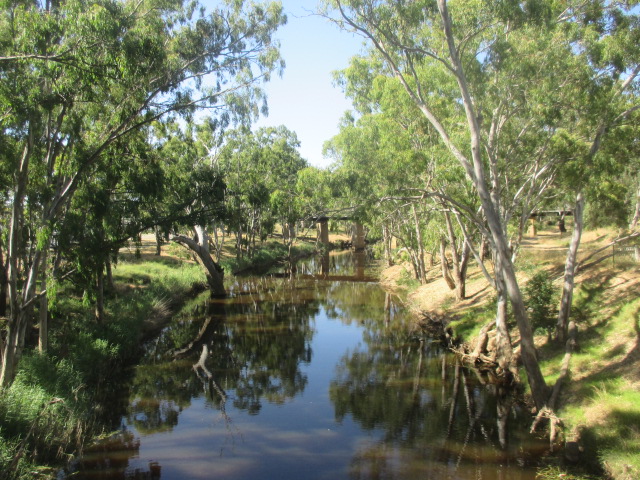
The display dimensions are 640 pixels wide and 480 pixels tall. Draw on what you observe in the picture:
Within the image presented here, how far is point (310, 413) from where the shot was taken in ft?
42.0

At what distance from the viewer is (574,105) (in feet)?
42.8

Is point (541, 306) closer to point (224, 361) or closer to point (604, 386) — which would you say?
point (604, 386)

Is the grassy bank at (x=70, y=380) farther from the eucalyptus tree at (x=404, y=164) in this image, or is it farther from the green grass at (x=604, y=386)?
the green grass at (x=604, y=386)

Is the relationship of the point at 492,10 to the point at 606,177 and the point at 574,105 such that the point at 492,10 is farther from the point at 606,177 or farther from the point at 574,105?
the point at 606,177

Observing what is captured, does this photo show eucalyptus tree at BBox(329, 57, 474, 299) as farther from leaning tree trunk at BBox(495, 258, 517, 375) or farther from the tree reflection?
the tree reflection

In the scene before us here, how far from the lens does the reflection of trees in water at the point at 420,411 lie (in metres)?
10.0

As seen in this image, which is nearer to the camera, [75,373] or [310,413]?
[75,373]

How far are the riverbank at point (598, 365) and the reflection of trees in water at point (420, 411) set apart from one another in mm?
1267

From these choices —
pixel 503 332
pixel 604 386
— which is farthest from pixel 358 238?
pixel 604 386

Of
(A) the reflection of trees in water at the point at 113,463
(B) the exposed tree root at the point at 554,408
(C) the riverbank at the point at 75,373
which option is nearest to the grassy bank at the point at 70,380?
(C) the riverbank at the point at 75,373

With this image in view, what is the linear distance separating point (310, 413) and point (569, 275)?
817 cm

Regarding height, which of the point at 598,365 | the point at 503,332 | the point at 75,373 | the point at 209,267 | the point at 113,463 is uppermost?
the point at 209,267

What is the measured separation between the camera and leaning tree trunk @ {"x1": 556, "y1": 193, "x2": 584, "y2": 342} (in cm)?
1327

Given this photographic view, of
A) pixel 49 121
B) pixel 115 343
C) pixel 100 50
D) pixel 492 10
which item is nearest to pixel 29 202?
pixel 49 121
